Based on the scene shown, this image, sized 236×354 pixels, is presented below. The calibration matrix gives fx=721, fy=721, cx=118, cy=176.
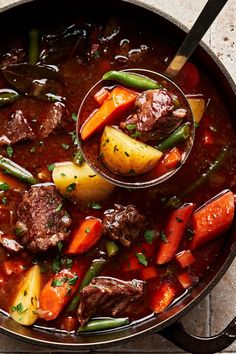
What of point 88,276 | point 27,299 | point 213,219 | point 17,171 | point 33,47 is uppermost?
point 33,47

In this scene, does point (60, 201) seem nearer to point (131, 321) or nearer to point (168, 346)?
point (131, 321)

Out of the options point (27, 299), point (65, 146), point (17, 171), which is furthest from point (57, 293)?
point (65, 146)

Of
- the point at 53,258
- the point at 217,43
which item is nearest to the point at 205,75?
the point at 217,43

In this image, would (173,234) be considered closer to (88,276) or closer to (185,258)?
(185,258)

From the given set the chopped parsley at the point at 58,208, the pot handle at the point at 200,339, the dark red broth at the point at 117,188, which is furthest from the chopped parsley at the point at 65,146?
the pot handle at the point at 200,339

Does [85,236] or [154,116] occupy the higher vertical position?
[154,116]

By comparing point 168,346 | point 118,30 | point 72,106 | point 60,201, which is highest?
point 118,30

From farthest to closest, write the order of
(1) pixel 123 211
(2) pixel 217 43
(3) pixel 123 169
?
1. (2) pixel 217 43
2. (1) pixel 123 211
3. (3) pixel 123 169
